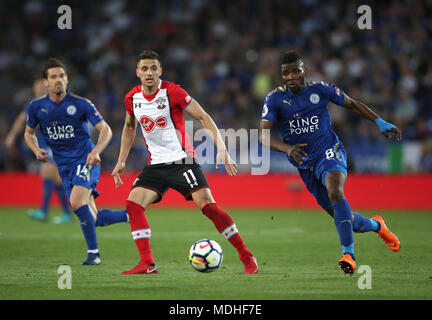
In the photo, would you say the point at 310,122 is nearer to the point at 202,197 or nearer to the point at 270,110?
the point at 270,110

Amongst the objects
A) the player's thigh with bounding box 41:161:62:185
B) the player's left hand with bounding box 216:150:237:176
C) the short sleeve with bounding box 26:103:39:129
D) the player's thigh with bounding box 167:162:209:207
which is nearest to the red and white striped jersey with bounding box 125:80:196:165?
the player's thigh with bounding box 167:162:209:207

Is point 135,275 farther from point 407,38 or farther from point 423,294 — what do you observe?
point 407,38

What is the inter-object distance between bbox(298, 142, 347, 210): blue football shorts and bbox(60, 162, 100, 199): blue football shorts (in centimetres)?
261

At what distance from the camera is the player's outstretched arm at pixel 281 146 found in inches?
286

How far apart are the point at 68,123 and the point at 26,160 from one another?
10.4 m

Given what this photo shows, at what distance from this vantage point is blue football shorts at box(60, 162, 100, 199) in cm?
862

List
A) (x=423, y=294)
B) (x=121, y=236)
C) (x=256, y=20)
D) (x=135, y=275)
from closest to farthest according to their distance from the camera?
(x=423, y=294), (x=135, y=275), (x=121, y=236), (x=256, y=20)

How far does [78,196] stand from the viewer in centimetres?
855

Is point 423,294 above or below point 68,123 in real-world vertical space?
below

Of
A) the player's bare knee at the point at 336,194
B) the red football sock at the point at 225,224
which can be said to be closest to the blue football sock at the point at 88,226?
the red football sock at the point at 225,224

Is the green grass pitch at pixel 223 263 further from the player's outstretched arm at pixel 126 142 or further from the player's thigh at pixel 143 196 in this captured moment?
the player's outstretched arm at pixel 126 142

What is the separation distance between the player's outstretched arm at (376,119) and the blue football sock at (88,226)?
3256mm
